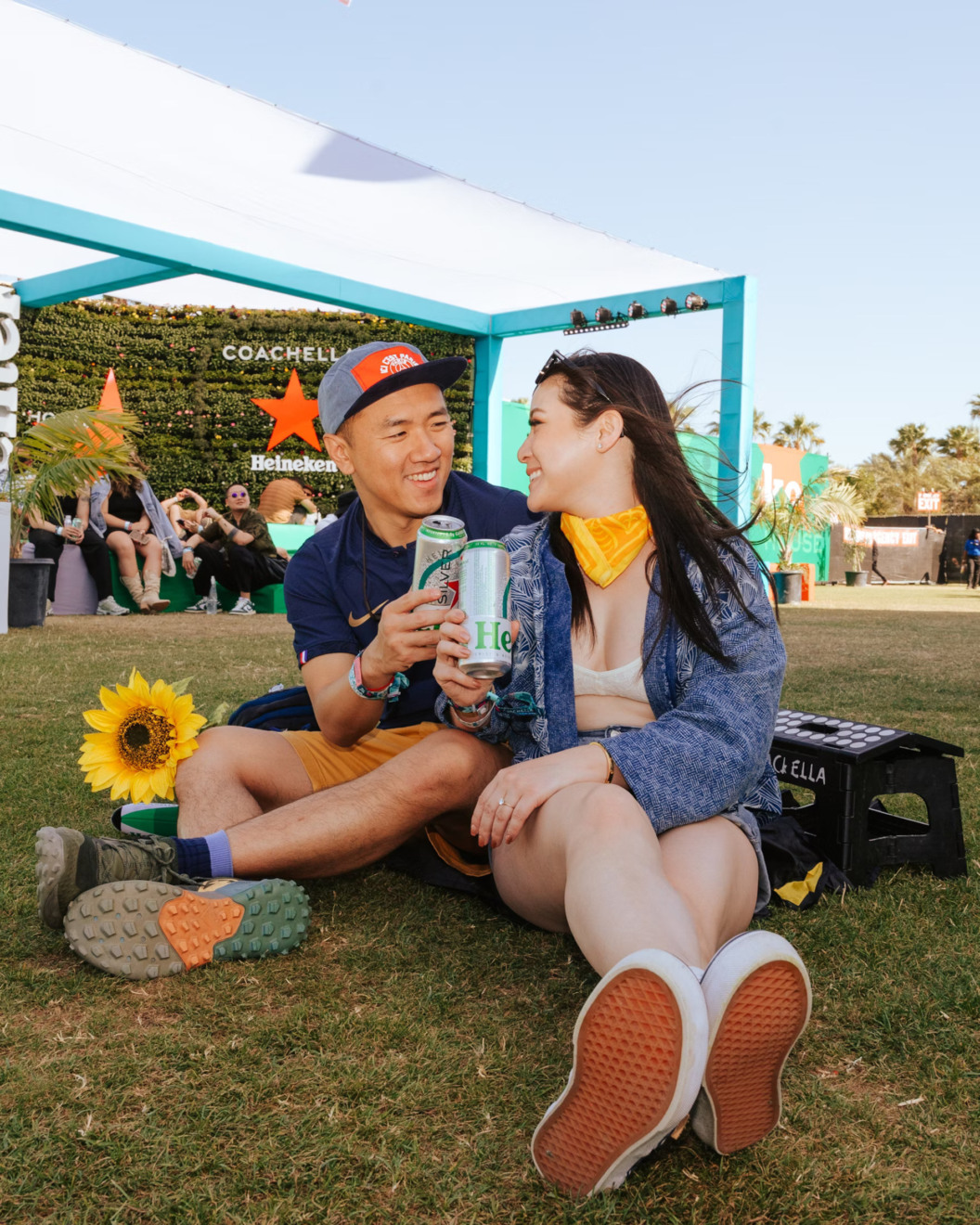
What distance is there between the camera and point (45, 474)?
7332 mm

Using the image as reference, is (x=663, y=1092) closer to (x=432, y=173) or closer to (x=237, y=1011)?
(x=237, y=1011)

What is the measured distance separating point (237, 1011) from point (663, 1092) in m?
0.76

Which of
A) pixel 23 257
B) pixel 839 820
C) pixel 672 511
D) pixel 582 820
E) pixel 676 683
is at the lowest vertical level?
pixel 839 820

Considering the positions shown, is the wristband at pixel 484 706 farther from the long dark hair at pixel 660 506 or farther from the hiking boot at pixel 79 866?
the hiking boot at pixel 79 866

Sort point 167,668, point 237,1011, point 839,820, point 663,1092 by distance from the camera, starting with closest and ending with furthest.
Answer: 1. point 663,1092
2. point 237,1011
3. point 839,820
4. point 167,668

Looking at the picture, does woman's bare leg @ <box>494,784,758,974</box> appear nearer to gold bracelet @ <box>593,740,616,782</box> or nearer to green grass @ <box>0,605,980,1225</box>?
gold bracelet @ <box>593,740,616,782</box>

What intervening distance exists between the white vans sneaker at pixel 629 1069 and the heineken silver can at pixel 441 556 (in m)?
0.73

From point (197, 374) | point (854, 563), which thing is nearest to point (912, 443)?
point (854, 563)

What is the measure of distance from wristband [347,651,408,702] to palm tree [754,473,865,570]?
1427cm

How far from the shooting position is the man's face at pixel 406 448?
7.08ft

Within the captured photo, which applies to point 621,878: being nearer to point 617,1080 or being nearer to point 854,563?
point 617,1080

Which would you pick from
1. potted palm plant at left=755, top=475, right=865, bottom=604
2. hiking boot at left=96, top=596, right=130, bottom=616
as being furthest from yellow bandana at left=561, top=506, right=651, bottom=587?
potted palm plant at left=755, top=475, right=865, bottom=604

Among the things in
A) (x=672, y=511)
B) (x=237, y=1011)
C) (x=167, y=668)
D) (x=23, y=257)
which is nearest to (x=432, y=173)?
(x=23, y=257)

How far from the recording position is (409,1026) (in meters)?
1.51
